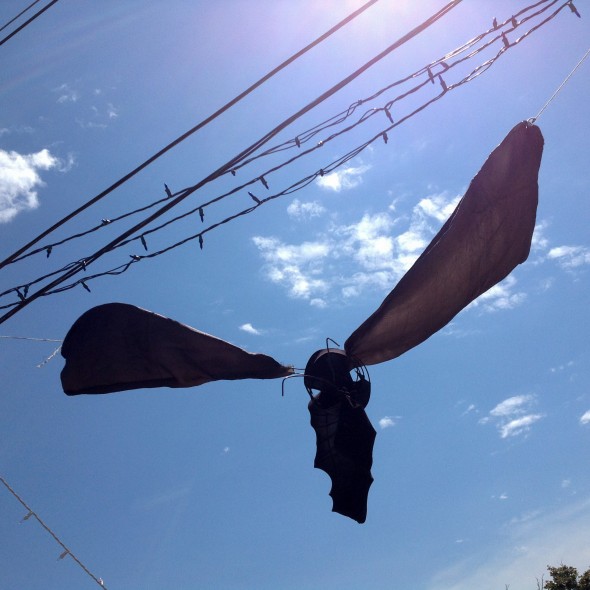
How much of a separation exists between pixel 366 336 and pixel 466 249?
2.92 feet

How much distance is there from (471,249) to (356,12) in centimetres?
171

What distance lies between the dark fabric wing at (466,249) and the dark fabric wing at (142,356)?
2.49 feet

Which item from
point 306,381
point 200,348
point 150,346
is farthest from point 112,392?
point 306,381

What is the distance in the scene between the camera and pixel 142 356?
464 centimetres

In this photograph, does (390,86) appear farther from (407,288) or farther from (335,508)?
(335,508)

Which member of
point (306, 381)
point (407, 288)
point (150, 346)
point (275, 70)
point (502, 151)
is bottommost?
point (306, 381)

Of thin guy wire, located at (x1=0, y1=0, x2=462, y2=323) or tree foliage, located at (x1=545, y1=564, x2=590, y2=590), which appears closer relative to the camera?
thin guy wire, located at (x1=0, y1=0, x2=462, y2=323)

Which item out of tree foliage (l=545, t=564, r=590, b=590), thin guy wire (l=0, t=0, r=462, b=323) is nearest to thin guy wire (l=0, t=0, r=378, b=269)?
thin guy wire (l=0, t=0, r=462, b=323)

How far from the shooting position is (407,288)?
14.2 ft

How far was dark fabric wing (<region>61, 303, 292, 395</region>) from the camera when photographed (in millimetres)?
4566

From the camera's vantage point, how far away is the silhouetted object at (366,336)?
4301 mm

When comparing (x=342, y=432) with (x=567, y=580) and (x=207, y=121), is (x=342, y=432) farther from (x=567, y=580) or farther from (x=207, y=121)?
(x=567, y=580)

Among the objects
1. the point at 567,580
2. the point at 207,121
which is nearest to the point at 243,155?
the point at 207,121

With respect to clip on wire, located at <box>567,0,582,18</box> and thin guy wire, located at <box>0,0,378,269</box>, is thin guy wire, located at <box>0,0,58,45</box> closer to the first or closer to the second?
thin guy wire, located at <box>0,0,378,269</box>
